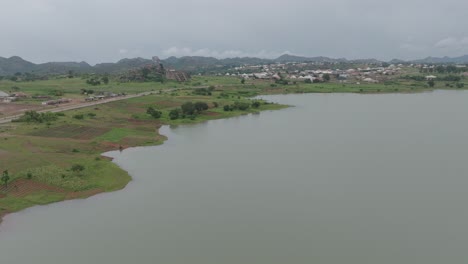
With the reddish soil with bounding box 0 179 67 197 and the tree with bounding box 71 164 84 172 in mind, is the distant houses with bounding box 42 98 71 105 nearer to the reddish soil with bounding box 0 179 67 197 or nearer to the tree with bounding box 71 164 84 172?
the tree with bounding box 71 164 84 172

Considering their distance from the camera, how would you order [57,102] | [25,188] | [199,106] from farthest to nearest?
1. [57,102]
2. [199,106]
3. [25,188]

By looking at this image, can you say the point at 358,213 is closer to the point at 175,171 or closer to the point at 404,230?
the point at 404,230

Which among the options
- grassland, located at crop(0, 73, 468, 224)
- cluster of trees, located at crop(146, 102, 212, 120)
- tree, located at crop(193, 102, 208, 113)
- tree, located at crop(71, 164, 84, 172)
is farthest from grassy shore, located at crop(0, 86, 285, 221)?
tree, located at crop(193, 102, 208, 113)

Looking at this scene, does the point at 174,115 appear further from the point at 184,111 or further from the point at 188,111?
the point at 188,111

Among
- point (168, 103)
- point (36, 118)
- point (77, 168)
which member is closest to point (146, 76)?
point (168, 103)

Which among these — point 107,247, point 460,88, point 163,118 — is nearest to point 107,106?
point 163,118

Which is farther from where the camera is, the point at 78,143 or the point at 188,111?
the point at 188,111
